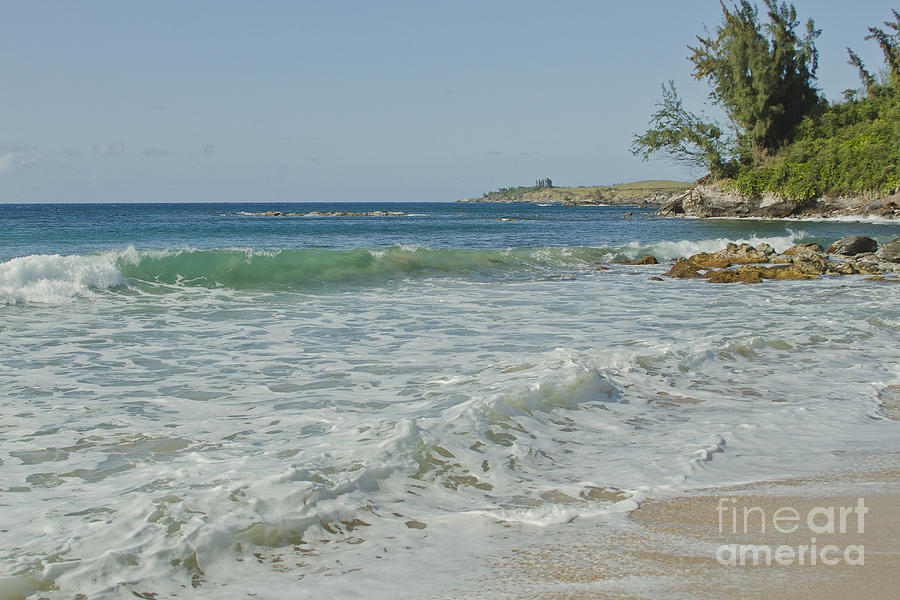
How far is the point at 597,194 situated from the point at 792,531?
134 m

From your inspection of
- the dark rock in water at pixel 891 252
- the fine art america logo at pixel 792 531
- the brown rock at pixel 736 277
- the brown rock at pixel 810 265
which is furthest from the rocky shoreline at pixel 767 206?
the fine art america logo at pixel 792 531

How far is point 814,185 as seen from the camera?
43344 mm

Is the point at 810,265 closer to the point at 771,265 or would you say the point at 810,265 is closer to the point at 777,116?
the point at 771,265

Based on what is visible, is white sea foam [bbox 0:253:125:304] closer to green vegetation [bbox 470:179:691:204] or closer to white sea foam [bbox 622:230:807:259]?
white sea foam [bbox 622:230:807:259]

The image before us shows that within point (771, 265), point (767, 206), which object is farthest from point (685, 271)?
point (767, 206)

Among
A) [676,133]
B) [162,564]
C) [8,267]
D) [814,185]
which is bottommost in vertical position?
[162,564]

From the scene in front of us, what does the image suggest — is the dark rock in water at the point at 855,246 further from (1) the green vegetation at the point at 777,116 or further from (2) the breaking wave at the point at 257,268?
(1) the green vegetation at the point at 777,116

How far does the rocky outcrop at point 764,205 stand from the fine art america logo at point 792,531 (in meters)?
41.8

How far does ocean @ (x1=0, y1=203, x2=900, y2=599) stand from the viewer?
9.83 ft

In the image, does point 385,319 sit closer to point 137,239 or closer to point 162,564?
point 162,564

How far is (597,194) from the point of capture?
132625 mm

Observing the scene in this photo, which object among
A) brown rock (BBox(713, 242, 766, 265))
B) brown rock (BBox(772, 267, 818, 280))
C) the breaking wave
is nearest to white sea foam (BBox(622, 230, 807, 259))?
the breaking wave

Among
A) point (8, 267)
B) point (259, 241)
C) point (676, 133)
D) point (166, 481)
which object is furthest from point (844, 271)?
point (676, 133)

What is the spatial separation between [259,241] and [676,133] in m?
32.9
